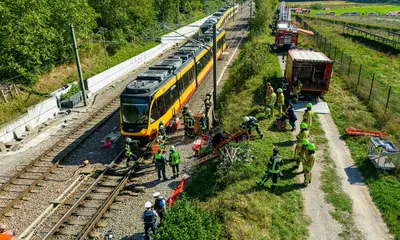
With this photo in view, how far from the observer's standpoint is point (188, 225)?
8.97 metres

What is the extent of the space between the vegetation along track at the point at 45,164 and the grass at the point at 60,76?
4.91 metres

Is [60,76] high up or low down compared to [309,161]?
down

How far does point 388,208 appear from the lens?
10.9m

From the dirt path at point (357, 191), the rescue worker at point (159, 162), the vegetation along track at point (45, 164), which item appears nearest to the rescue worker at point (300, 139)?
the dirt path at point (357, 191)

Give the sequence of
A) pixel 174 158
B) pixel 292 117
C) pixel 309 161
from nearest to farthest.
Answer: pixel 309 161 → pixel 174 158 → pixel 292 117

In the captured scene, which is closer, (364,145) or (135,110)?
(364,145)

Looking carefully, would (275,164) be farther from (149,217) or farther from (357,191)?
(149,217)

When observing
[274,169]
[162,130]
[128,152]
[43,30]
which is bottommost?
[128,152]

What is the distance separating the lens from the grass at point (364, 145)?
36.0 ft

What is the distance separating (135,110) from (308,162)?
8256 mm

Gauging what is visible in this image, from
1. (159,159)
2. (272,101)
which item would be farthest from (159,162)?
(272,101)

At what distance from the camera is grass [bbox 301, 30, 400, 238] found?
10961 mm

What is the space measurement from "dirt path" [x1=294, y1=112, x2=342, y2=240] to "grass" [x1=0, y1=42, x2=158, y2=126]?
1836cm

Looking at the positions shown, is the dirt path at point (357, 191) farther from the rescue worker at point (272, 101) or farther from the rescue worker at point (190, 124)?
the rescue worker at point (190, 124)
